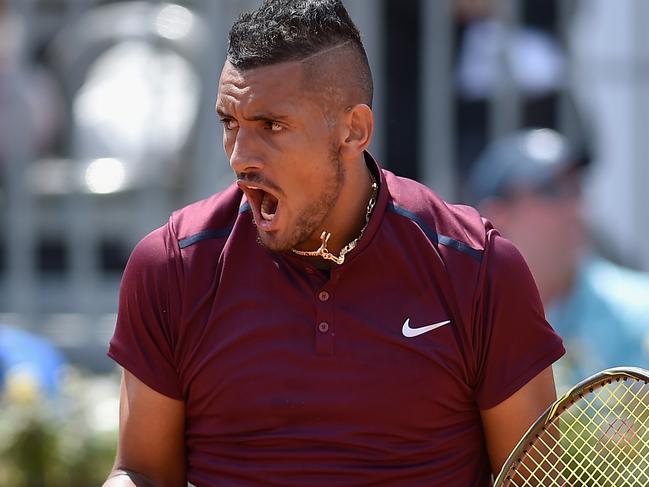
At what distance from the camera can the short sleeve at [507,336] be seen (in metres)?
2.89

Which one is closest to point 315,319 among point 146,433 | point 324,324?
point 324,324

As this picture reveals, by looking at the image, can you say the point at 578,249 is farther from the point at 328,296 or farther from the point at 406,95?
the point at 328,296

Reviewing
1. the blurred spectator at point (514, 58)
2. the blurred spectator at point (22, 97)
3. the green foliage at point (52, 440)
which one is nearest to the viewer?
the green foliage at point (52, 440)

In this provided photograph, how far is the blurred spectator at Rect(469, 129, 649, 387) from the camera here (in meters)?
5.16

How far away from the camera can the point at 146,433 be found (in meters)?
2.93

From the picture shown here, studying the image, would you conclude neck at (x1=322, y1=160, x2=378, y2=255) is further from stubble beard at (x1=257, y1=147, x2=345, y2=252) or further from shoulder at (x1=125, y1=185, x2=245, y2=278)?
shoulder at (x1=125, y1=185, x2=245, y2=278)

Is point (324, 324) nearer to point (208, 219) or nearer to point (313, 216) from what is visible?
point (313, 216)

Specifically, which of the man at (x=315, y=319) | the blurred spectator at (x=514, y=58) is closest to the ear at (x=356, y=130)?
the man at (x=315, y=319)

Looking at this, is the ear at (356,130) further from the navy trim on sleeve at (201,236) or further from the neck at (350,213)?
the navy trim on sleeve at (201,236)

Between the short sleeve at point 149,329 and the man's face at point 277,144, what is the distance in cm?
24

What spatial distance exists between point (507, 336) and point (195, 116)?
378 centimetres

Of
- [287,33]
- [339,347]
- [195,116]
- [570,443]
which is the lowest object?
[195,116]

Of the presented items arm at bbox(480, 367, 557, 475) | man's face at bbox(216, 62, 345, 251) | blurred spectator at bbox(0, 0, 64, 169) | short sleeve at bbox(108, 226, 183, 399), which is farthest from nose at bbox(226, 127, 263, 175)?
blurred spectator at bbox(0, 0, 64, 169)

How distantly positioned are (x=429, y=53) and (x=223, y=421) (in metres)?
3.66
